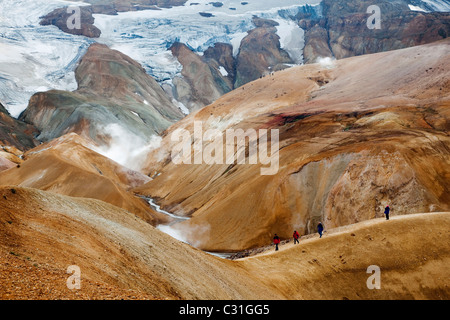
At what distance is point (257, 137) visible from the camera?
61719mm

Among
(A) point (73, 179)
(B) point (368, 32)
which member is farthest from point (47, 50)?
(B) point (368, 32)

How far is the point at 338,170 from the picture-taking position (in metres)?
40.4

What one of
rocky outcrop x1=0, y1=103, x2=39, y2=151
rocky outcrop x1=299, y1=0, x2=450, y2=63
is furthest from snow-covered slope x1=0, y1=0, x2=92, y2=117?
A: rocky outcrop x1=299, y1=0, x2=450, y2=63

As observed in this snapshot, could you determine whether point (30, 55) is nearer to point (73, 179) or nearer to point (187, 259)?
point (73, 179)

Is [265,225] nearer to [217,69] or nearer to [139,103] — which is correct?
[139,103]

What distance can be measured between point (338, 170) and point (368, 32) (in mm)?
138511

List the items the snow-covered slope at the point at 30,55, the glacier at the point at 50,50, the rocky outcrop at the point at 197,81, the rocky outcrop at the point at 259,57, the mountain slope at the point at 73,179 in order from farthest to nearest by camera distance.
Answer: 1. the rocky outcrop at the point at 259,57
2. the rocky outcrop at the point at 197,81
3. the glacier at the point at 50,50
4. the snow-covered slope at the point at 30,55
5. the mountain slope at the point at 73,179

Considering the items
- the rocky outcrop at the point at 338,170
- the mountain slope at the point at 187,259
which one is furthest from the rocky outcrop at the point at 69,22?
the mountain slope at the point at 187,259

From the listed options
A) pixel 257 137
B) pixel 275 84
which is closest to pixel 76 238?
pixel 257 137

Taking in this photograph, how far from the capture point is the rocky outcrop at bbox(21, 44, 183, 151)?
109 m

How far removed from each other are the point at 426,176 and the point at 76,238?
3115 centimetres

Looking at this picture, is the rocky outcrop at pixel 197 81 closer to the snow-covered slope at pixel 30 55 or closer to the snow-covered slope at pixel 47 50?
the snow-covered slope at pixel 47 50

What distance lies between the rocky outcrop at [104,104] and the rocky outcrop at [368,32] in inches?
2909

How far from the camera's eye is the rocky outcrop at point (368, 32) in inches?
5433
